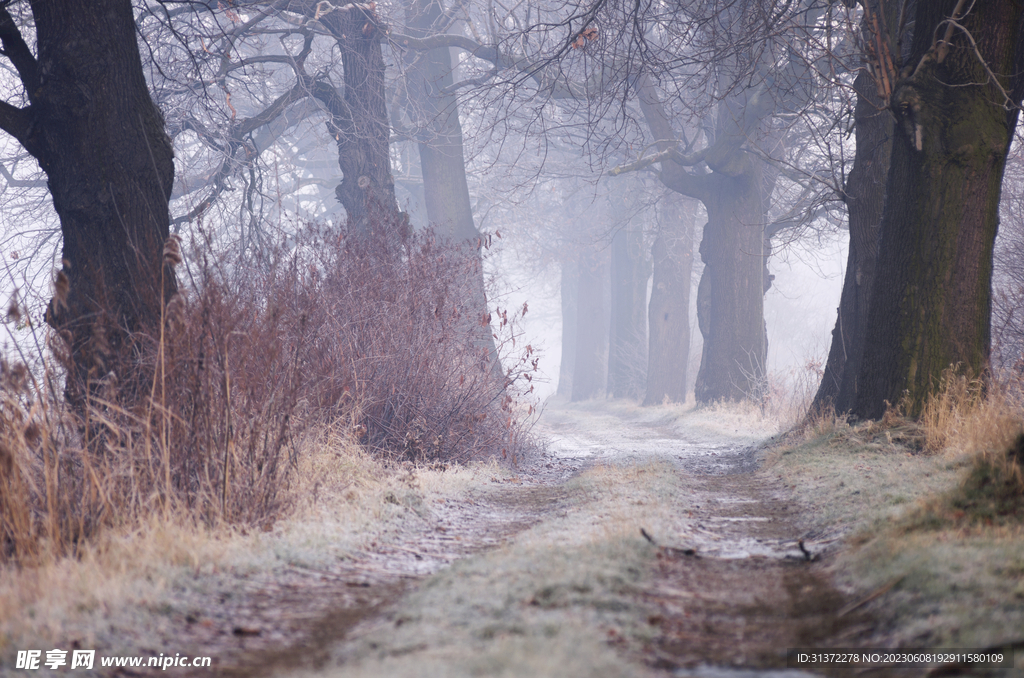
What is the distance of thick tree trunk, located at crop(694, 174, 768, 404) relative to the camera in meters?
15.9

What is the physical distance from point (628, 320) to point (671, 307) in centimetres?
362

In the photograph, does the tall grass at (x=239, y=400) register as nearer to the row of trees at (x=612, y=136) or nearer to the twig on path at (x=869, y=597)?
the row of trees at (x=612, y=136)

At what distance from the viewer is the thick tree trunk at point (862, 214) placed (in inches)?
360

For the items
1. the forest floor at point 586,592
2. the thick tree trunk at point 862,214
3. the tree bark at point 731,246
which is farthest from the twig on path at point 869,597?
the tree bark at point 731,246

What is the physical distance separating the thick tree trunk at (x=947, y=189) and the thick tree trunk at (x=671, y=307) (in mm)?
14694

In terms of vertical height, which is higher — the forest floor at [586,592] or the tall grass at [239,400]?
the tall grass at [239,400]

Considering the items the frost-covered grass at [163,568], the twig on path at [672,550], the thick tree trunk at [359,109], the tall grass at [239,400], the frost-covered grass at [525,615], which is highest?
the thick tree trunk at [359,109]

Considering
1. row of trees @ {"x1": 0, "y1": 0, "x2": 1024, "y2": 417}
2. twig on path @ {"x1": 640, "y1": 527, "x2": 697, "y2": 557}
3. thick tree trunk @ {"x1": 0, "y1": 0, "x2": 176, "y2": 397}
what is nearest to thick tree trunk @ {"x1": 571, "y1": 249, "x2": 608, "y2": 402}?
row of trees @ {"x1": 0, "y1": 0, "x2": 1024, "y2": 417}

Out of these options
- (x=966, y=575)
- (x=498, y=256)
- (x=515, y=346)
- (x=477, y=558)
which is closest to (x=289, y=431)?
(x=477, y=558)

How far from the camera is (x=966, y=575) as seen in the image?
2.81 m

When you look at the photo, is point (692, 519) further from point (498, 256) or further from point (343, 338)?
point (498, 256)

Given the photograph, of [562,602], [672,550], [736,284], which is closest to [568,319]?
[736,284]

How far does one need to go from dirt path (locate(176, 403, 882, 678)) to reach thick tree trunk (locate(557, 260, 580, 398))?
1037 inches

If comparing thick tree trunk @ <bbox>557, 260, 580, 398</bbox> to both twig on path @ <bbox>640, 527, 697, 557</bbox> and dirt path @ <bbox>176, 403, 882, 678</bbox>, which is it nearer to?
dirt path @ <bbox>176, 403, 882, 678</bbox>
